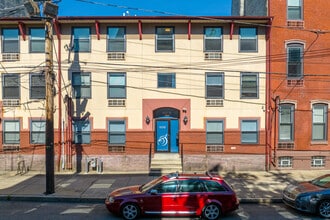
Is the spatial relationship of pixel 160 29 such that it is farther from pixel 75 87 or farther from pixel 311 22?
pixel 311 22

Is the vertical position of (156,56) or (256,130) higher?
(156,56)

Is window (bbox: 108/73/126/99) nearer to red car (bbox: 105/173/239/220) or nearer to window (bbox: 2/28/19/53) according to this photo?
window (bbox: 2/28/19/53)

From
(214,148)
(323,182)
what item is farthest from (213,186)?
(214,148)

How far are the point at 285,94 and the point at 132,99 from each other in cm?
884

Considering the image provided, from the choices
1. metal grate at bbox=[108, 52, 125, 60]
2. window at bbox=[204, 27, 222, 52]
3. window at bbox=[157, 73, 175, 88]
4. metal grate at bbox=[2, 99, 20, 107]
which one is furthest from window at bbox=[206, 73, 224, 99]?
metal grate at bbox=[2, 99, 20, 107]

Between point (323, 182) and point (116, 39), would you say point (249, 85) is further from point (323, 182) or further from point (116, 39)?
point (116, 39)

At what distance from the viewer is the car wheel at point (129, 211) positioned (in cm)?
1007

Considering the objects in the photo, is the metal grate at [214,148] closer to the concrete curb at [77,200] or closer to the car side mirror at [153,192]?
the concrete curb at [77,200]

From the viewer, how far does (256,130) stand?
18.2m

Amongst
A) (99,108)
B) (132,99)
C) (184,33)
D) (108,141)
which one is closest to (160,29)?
(184,33)

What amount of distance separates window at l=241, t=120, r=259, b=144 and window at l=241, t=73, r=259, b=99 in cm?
152

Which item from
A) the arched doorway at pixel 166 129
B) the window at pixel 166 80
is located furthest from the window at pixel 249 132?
the window at pixel 166 80

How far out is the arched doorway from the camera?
18.4m

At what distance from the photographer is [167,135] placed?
18.5 meters
